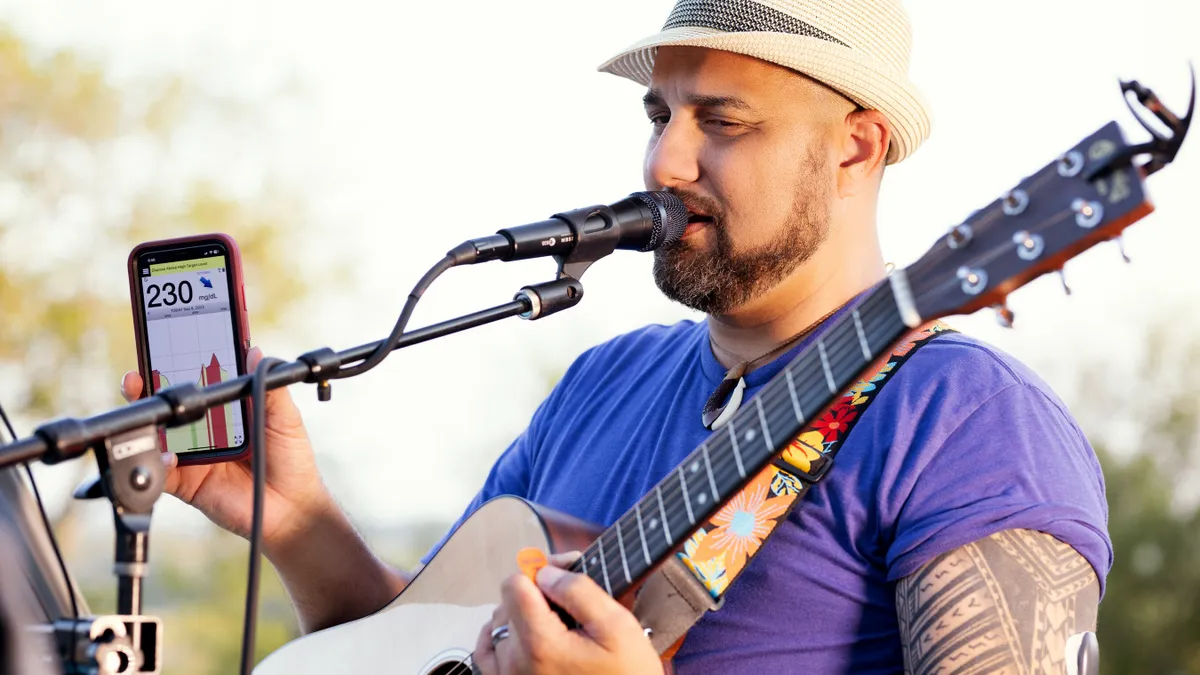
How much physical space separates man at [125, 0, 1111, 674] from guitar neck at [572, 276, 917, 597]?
85mm

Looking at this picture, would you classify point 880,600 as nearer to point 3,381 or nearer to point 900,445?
point 900,445

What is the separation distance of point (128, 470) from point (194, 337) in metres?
0.69

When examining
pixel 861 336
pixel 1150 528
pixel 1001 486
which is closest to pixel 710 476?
pixel 861 336

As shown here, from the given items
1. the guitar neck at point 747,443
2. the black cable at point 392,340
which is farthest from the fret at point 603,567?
the black cable at point 392,340

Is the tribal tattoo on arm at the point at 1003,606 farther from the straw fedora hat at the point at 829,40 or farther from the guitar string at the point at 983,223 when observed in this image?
the straw fedora hat at the point at 829,40

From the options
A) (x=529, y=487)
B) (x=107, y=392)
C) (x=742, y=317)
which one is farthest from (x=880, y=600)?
(x=107, y=392)

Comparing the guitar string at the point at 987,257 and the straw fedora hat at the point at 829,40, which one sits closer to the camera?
the guitar string at the point at 987,257

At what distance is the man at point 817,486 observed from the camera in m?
1.65

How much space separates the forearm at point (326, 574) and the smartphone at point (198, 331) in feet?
1.15

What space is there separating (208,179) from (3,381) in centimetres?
204

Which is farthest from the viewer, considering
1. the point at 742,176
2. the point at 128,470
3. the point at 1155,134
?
the point at 742,176

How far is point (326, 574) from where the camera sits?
7.64 feet

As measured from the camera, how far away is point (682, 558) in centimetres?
179

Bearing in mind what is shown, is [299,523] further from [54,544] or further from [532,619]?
[54,544]
